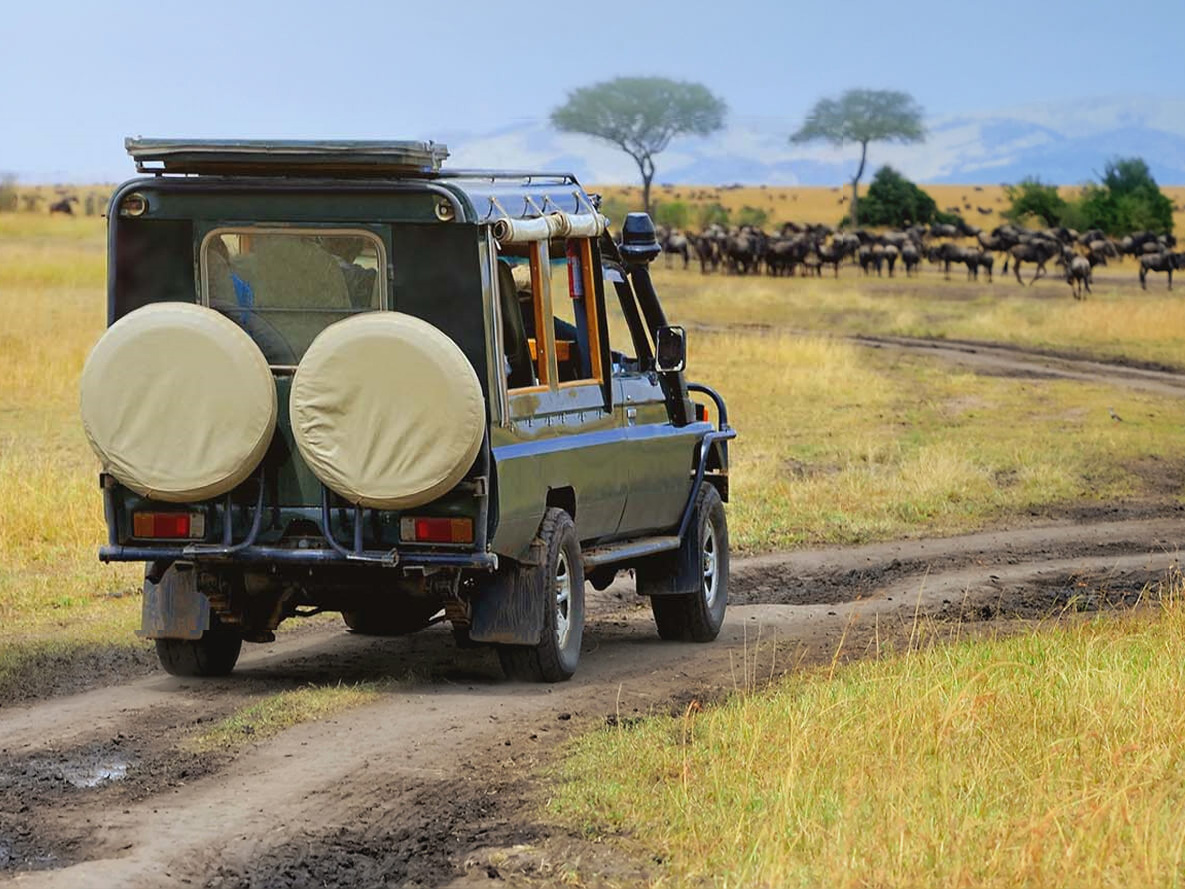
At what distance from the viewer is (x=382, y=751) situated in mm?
8195

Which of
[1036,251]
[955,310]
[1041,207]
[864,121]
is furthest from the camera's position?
[864,121]

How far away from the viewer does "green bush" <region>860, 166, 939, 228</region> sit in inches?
3647

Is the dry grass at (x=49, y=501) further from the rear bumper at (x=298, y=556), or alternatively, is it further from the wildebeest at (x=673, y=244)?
the wildebeest at (x=673, y=244)

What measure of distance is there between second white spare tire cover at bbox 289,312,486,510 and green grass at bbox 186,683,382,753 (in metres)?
0.95

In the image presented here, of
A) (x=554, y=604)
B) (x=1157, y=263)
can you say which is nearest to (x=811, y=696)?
(x=554, y=604)

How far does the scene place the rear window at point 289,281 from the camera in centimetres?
928

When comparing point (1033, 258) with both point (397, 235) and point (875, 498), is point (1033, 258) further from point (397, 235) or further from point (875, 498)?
point (397, 235)

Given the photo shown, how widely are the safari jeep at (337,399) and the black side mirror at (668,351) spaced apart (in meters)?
0.80

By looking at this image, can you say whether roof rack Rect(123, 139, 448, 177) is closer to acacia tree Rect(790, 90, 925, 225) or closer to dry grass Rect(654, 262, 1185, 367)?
dry grass Rect(654, 262, 1185, 367)

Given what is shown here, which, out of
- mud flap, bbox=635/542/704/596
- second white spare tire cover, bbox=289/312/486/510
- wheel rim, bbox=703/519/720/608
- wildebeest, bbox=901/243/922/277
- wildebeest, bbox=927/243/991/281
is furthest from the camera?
wildebeest, bbox=901/243/922/277

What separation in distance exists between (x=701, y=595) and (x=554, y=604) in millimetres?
2013

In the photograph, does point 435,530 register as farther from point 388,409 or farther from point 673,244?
point 673,244

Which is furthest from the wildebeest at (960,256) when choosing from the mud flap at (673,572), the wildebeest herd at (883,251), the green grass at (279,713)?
the green grass at (279,713)

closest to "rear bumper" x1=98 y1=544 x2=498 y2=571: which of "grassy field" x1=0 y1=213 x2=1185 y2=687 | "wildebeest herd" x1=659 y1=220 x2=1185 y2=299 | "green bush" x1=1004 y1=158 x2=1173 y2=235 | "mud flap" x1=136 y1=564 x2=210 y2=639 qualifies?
"mud flap" x1=136 y1=564 x2=210 y2=639
